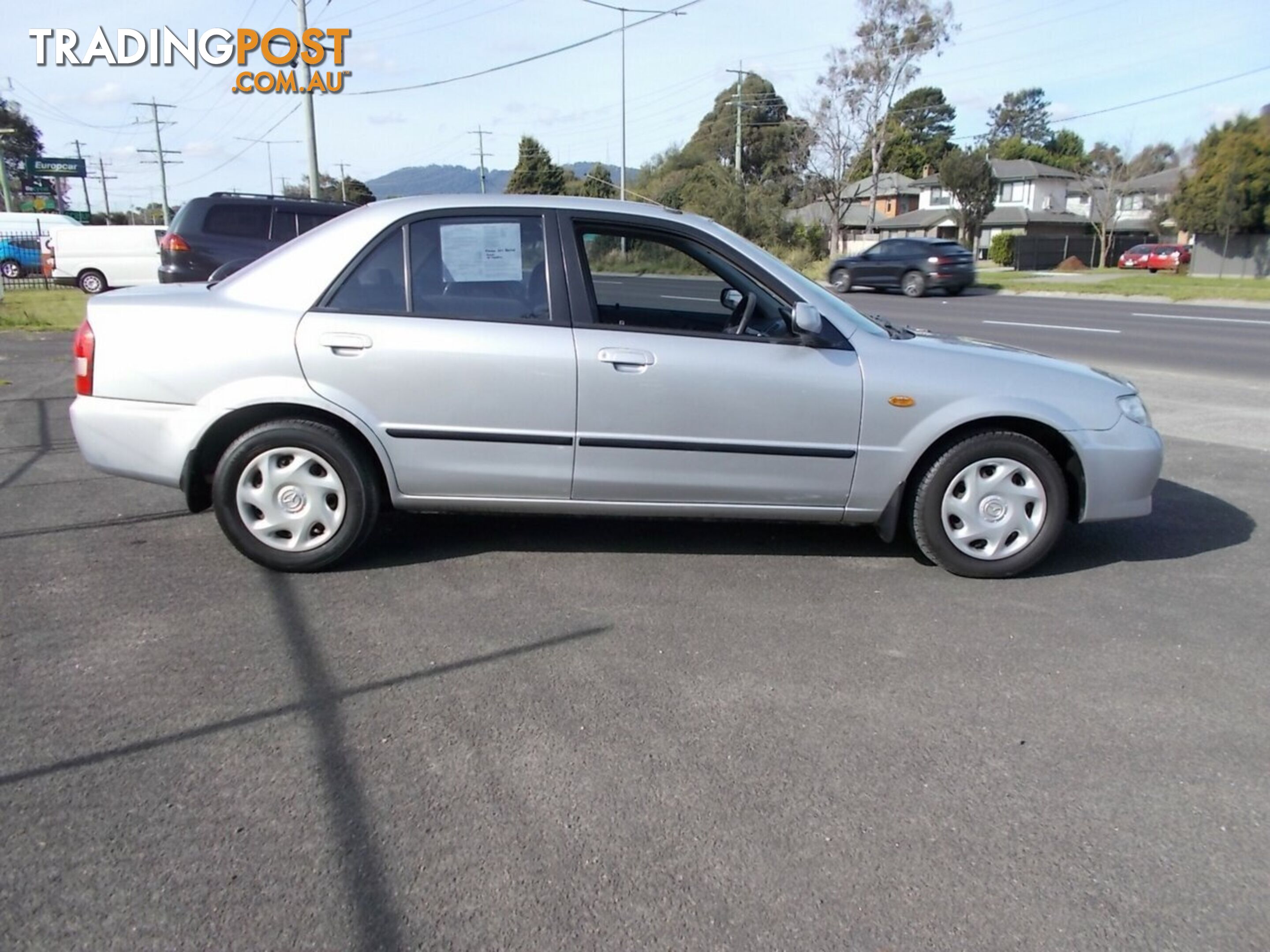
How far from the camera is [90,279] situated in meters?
24.7

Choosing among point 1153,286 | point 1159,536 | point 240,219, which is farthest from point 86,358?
point 1153,286

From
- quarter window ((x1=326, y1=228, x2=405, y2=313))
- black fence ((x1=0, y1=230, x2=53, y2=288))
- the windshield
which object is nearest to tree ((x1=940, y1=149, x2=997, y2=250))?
black fence ((x1=0, y1=230, x2=53, y2=288))

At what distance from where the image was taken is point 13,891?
241cm

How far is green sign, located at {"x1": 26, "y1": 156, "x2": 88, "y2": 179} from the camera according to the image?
74.0 metres

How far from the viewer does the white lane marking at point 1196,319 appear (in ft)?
65.9

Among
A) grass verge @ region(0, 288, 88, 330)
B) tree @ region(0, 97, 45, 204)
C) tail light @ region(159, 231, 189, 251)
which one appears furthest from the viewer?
tree @ region(0, 97, 45, 204)

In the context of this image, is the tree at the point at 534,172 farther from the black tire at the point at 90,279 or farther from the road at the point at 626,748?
the road at the point at 626,748

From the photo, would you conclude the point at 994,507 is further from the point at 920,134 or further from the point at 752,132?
the point at 920,134

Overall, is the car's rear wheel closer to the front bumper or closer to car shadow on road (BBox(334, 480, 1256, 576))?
car shadow on road (BBox(334, 480, 1256, 576))

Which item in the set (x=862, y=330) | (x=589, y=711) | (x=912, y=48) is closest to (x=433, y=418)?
(x=589, y=711)

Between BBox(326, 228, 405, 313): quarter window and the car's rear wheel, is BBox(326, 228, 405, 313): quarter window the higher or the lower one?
the higher one

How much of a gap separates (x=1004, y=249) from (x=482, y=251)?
2136 inches

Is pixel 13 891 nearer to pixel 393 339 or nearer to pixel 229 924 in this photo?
pixel 229 924

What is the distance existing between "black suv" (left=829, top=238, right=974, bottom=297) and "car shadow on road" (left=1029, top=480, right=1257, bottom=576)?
22.2 m
